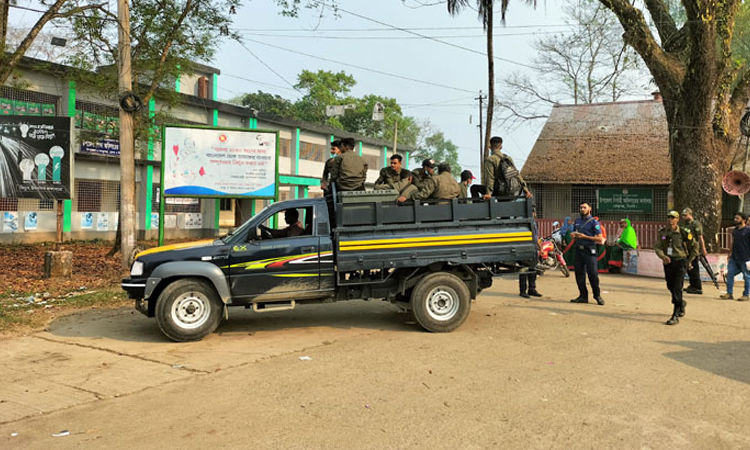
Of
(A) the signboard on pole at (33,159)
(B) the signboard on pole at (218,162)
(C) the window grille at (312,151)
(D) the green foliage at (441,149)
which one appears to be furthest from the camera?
(D) the green foliage at (441,149)

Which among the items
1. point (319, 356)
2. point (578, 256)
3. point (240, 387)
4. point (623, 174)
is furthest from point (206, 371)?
point (623, 174)

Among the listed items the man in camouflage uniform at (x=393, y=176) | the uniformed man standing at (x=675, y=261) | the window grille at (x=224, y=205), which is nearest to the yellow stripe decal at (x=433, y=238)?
the man in camouflage uniform at (x=393, y=176)

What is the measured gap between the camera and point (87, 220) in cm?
2462

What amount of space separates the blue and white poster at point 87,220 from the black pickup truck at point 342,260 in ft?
62.4

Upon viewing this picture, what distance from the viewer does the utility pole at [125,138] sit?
11.9m

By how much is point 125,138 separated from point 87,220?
14.5 meters

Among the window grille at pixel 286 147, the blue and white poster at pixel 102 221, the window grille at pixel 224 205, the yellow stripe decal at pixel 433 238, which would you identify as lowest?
the yellow stripe decal at pixel 433 238

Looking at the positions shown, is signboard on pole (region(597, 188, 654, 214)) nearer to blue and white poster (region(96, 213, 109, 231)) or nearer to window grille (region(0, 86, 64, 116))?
blue and white poster (region(96, 213, 109, 231))

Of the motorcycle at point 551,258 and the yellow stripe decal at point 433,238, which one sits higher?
the yellow stripe decal at point 433,238

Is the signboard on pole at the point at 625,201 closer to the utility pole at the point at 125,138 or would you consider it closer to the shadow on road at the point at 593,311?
the shadow on road at the point at 593,311

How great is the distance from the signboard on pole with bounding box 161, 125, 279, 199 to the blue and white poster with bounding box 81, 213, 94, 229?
1371 centimetres

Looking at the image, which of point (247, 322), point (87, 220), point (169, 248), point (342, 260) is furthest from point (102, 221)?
point (342, 260)

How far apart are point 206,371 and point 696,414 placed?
4.67 m

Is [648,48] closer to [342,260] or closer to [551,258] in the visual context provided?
[551,258]
